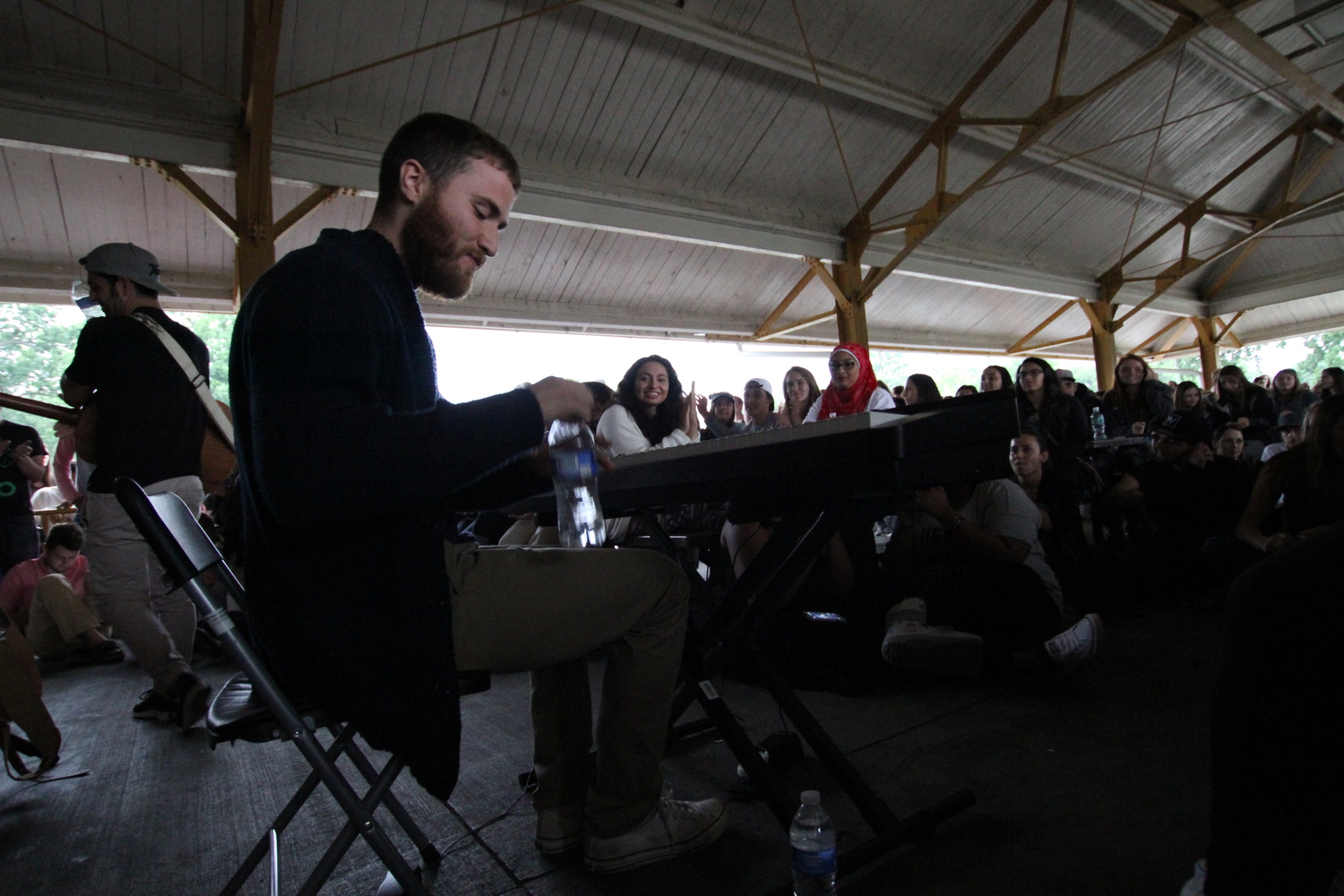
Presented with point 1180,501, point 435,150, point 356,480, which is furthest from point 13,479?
point 1180,501

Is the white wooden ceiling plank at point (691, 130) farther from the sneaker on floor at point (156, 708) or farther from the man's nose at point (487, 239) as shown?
the man's nose at point (487, 239)

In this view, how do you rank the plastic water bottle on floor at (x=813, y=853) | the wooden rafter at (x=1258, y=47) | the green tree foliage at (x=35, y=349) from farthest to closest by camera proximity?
the green tree foliage at (x=35, y=349) → the wooden rafter at (x=1258, y=47) → the plastic water bottle on floor at (x=813, y=853)

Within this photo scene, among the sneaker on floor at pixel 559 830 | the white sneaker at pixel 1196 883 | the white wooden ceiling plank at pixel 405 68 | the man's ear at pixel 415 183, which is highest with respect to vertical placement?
the white wooden ceiling plank at pixel 405 68

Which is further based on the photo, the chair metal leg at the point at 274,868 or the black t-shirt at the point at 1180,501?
the black t-shirt at the point at 1180,501

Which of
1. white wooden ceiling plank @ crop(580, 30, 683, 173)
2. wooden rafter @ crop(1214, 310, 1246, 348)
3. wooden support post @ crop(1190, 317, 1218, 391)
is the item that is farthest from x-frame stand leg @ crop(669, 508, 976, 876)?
wooden rafter @ crop(1214, 310, 1246, 348)

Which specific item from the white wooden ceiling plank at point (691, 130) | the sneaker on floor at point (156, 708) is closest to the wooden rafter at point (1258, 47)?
the white wooden ceiling plank at point (691, 130)

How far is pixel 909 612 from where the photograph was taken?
2.40 metres

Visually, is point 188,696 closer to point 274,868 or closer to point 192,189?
point 274,868

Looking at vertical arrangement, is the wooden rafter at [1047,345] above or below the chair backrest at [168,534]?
above

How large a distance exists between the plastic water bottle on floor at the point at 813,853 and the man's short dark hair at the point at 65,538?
451 centimetres

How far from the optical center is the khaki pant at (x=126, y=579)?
226 cm

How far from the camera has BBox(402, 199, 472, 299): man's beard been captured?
1054 millimetres

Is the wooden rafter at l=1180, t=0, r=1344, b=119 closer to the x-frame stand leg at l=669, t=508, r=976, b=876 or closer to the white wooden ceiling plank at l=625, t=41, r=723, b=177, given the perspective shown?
the white wooden ceiling plank at l=625, t=41, r=723, b=177

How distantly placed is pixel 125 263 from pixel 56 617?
2.56 metres
